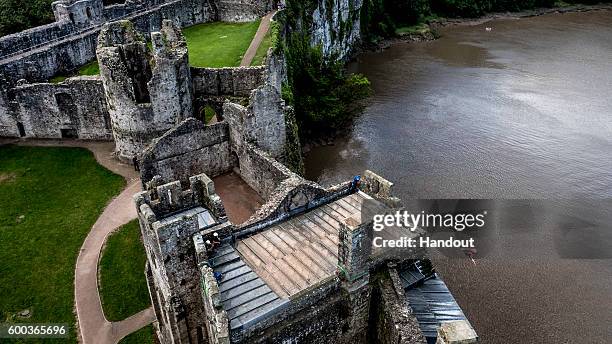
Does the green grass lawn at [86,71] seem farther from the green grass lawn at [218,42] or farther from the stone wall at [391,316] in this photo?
the stone wall at [391,316]

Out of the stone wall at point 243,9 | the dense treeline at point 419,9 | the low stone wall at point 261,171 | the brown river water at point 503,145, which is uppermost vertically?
the stone wall at point 243,9

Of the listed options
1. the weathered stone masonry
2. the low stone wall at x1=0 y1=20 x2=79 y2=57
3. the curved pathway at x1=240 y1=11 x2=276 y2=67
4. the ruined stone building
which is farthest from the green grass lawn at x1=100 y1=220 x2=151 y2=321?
the low stone wall at x1=0 y1=20 x2=79 y2=57

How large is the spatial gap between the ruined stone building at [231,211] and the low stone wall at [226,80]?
0.21 ft

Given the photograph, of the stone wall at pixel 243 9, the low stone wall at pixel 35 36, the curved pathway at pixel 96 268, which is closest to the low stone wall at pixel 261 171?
the curved pathway at pixel 96 268

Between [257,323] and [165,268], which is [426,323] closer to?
[257,323]

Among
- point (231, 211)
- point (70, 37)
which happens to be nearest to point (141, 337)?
point (231, 211)

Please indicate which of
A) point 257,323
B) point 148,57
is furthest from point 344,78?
point 257,323

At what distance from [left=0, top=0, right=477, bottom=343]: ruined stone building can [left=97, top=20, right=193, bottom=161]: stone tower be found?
7cm

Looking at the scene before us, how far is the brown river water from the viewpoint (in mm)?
22875

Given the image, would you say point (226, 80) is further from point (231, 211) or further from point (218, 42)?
point (218, 42)

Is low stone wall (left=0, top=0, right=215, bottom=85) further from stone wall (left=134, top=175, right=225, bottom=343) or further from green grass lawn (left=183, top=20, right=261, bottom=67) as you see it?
stone wall (left=134, top=175, right=225, bottom=343)

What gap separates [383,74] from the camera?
50531 millimetres

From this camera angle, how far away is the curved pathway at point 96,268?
18219 millimetres

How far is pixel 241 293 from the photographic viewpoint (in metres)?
12.5
